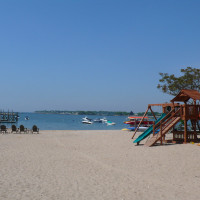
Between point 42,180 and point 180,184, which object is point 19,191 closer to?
point 42,180

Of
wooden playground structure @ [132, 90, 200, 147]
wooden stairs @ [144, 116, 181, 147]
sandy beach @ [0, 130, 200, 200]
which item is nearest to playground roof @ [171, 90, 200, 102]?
wooden playground structure @ [132, 90, 200, 147]

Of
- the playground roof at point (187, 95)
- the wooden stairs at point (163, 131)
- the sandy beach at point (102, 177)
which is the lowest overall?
the sandy beach at point (102, 177)

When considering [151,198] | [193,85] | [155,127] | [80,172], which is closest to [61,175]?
[80,172]

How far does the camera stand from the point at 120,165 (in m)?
11.4

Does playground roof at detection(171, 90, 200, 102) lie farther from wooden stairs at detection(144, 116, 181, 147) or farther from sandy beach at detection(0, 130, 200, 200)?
sandy beach at detection(0, 130, 200, 200)

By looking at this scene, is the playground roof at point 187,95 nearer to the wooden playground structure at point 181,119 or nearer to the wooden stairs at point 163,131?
the wooden playground structure at point 181,119

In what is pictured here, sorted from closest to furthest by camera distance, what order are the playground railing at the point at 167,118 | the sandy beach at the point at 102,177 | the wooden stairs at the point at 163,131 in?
the sandy beach at the point at 102,177 → the wooden stairs at the point at 163,131 → the playground railing at the point at 167,118

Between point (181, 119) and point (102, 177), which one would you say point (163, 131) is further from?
point (102, 177)

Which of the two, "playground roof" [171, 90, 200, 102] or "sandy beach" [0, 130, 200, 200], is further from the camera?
"playground roof" [171, 90, 200, 102]

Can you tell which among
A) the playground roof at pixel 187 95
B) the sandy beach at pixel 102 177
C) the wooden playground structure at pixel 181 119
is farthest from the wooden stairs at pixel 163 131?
the sandy beach at pixel 102 177

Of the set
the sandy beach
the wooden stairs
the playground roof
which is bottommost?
the sandy beach

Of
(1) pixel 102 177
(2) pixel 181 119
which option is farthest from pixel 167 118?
(1) pixel 102 177

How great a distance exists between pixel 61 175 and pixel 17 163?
2947mm

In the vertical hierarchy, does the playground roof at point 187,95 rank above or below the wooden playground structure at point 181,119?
above
